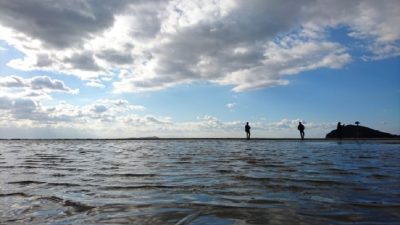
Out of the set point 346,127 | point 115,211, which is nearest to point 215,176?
point 115,211

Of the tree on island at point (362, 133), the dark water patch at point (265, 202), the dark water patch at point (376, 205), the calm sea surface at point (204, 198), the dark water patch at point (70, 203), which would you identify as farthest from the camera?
the tree on island at point (362, 133)

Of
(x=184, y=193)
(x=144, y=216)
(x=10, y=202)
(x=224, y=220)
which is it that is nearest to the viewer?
(x=224, y=220)

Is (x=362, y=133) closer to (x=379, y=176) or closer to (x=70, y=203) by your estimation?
(x=379, y=176)

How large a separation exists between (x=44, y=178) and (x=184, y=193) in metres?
4.96

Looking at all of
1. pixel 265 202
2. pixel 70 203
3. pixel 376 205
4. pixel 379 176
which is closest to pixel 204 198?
pixel 265 202

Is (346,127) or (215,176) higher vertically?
(346,127)

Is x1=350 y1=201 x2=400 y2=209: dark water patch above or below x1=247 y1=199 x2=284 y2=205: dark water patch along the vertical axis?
above

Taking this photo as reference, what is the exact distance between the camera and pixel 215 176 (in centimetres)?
1062

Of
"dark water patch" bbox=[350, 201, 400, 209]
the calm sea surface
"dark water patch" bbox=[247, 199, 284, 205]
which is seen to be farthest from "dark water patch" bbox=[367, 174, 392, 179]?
"dark water patch" bbox=[247, 199, 284, 205]

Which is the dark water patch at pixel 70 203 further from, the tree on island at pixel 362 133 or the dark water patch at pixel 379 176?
the tree on island at pixel 362 133

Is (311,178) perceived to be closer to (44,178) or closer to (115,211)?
(115,211)

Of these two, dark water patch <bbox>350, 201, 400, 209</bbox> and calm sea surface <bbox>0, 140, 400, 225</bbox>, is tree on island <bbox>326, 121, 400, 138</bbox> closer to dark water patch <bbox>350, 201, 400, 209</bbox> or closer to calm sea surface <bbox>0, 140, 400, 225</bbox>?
calm sea surface <bbox>0, 140, 400, 225</bbox>

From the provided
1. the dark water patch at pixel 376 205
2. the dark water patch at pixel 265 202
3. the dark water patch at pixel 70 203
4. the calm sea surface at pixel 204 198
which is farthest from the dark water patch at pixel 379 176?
the dark water patch at pixel 70 203

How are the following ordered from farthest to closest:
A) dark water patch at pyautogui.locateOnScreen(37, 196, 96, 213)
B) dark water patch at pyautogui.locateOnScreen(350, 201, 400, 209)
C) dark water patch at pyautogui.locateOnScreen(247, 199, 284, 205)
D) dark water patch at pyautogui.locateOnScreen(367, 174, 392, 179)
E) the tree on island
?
the tree on island, dark water patch at pyautogui.locateOnScreen(367, 174, 392, 179), dark water patch at pyautogui.locateOnScreen(247, 199, 284, 205), dark water patch at pyautogui.locateOnScreen(37, 196, 96, 213), dark water patch at pyautogui.locateOnScreen(350, 201, 400, 209)
